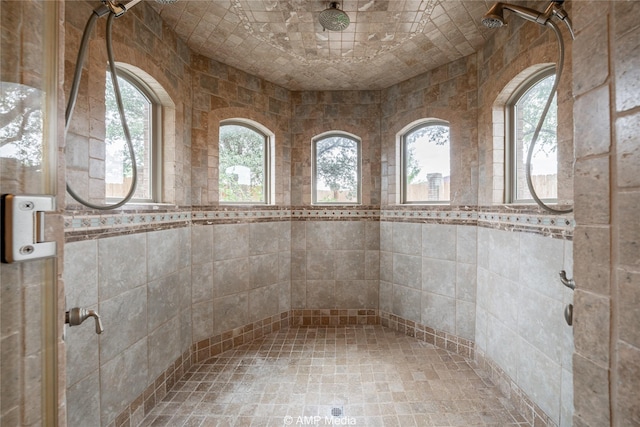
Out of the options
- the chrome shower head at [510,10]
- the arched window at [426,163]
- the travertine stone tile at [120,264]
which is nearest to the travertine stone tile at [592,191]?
the chrome shower head at [510,10]

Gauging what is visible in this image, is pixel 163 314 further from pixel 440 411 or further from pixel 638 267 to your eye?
pixel 638 267

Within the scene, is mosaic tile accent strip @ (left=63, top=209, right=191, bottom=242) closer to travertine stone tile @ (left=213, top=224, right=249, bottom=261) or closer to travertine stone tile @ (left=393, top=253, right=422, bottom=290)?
travertine stone tile @ (left=213, top=224, right=249, bottom=261)

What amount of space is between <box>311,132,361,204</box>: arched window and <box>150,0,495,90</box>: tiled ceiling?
2.38ft

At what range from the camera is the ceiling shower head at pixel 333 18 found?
1.96 meters

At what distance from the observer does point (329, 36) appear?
234 centimetres

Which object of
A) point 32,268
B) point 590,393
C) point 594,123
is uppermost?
point 594,123

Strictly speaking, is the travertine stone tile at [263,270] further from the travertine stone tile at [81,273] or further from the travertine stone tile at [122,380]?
the travertine stone tile at [81,273]

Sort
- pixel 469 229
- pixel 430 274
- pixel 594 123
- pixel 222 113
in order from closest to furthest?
pixel 594 123
pixel 469 229
pixel 222 113
pixel 430 274

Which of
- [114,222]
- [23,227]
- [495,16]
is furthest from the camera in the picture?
[114,222]

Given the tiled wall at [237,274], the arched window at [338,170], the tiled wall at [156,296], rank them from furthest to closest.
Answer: the arched window at [338,170] < the tiled wall at [237,274] < the tiled wall at [156,296]

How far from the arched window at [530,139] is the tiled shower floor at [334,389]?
1.49 meters

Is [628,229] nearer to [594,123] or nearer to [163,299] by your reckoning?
Result: [594,123]

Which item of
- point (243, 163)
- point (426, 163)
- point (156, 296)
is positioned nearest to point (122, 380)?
point (156, 296)

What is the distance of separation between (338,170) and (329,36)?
1.49m
